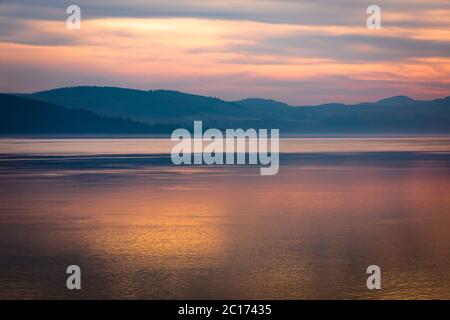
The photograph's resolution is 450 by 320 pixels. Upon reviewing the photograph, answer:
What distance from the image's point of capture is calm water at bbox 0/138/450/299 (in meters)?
14.2

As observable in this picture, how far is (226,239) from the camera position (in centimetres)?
1923

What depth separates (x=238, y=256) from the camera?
17.0m

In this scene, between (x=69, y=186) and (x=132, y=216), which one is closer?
(x=132, y=216)

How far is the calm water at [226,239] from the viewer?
46.8ft

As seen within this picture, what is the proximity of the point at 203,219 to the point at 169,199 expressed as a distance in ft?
20.0

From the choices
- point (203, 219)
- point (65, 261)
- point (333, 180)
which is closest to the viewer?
point (65, 261)
